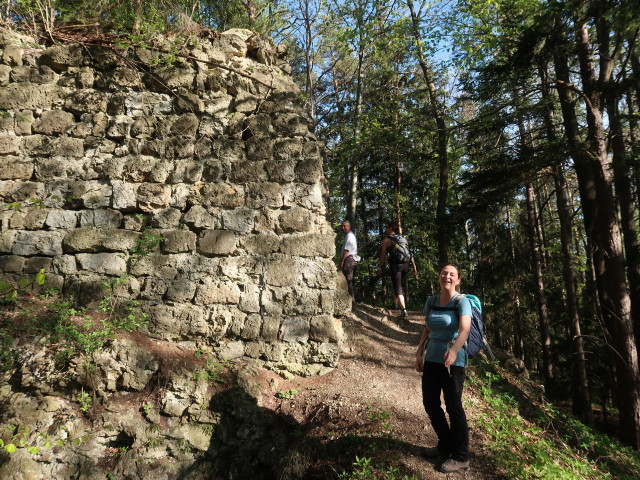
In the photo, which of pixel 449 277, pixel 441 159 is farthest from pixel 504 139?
pixel 449 277

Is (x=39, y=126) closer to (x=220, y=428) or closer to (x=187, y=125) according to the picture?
(x=187, y=125)

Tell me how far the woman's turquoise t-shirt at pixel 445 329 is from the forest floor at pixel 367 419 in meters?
1.04

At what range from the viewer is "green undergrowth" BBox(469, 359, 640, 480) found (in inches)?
139

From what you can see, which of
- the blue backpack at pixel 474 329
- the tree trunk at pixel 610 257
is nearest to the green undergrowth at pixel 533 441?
the tree trunk at pixel 610 257

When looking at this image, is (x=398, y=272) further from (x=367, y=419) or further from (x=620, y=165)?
(x=620, y=165)

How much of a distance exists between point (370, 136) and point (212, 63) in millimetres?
6669

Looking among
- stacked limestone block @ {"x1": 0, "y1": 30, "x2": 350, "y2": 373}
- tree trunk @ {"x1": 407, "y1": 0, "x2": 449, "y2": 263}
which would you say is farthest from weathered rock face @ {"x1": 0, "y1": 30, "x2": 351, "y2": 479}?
tree trunk @ {"x1": 407, "y1": 0, "x2": 449, "y2": 263}

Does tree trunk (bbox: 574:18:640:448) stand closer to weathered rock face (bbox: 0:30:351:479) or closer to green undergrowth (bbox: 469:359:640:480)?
green undergrowth (bbox: 469:359:640:480)

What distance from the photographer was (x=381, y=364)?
5164 mm

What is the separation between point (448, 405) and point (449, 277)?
1.02 m

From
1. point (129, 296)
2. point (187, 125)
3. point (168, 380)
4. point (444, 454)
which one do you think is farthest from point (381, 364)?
point (187, 125)

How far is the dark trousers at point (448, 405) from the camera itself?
292cm

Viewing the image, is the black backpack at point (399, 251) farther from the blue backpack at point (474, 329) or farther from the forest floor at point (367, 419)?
the blue backpack at point (474, 329)

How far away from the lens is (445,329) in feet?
9.68
